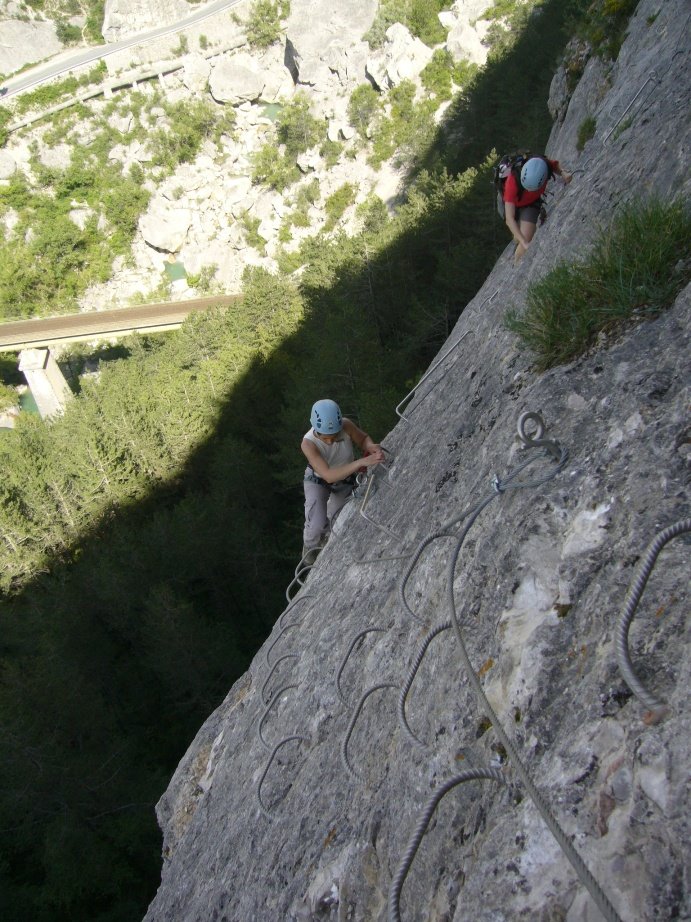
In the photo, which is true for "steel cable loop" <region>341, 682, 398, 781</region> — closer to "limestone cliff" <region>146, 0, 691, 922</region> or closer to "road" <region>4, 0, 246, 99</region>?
"limestone cliff" <region>146, 0, 691, 922</region>

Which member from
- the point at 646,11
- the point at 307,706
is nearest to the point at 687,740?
the point at 307,706

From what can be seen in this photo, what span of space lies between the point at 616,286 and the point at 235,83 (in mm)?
71492

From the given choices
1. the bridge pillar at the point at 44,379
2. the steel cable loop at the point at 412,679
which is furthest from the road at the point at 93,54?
the steel cable loop at the point at 412,679

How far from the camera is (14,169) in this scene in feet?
197

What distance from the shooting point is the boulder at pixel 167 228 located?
57.4 m

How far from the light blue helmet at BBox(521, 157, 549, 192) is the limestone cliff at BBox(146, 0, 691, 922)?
0.90m

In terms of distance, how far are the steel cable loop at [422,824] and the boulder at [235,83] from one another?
7215 centimetres

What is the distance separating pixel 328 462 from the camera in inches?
230

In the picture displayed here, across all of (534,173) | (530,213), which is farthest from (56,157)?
(534,173)

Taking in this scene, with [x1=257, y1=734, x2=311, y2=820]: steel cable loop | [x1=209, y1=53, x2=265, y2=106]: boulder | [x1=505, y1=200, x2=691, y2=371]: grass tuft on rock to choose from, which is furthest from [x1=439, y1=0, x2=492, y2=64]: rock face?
[x1=257, y1=734, x2=311, y2=820]: steel cable loop

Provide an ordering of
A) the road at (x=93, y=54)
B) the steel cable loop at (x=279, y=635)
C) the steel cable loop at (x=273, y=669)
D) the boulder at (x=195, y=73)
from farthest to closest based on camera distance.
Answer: the road at (x=93, y=54) < the boulder at (x=195, y=73) < the steel cable loop at (x=279, y=635) < the steel cable loop at (x=273, y=669)

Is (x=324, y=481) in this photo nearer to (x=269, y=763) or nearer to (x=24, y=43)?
(x=269, y=763)

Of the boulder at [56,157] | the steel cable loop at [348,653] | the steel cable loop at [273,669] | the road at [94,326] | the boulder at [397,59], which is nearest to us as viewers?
the steel cable loop at [348,653]

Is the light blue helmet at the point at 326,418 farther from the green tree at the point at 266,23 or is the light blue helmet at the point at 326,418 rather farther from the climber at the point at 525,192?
the green tree at the point at 266,23
